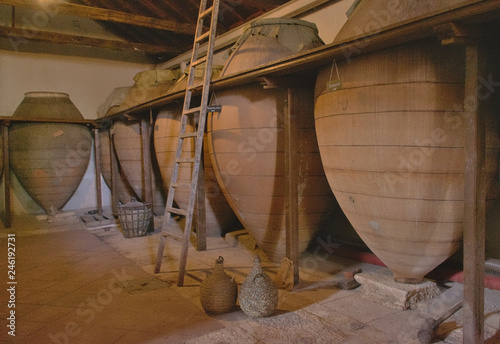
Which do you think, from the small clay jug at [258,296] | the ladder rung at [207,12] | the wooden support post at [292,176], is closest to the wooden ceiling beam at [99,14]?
the ladder rung at [207,12]

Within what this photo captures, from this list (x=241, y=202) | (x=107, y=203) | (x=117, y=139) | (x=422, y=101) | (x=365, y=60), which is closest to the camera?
(x=422, y=101)

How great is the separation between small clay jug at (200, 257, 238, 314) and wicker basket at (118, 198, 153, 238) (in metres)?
2.86

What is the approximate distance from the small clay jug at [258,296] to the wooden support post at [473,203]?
1.14 metres

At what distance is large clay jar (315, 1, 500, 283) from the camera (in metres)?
2.32

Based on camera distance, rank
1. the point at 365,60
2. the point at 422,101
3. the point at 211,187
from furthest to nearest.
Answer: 1. the point at 211,187
2. the point at 365,60
3. the point at 422,101

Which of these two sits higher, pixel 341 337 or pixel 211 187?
pixel 211 187

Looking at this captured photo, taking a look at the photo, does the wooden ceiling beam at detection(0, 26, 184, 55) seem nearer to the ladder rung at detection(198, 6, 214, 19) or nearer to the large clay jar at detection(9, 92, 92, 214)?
the large clay jar at detection(9, 92, 92, 214)

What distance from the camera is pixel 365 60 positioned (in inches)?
99.9

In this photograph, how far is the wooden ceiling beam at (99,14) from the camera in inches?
253

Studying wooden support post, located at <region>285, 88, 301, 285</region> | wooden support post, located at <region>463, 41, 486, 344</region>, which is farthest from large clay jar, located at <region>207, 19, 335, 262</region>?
wooden support post, located at <region>463, 41, 486, 344</region>

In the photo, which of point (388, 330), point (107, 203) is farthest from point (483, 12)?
point (107, 203)

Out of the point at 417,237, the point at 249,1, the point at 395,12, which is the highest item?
the point at 249,1

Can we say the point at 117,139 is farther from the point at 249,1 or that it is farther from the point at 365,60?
the point at 365,60

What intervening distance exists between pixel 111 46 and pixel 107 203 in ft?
11.3
